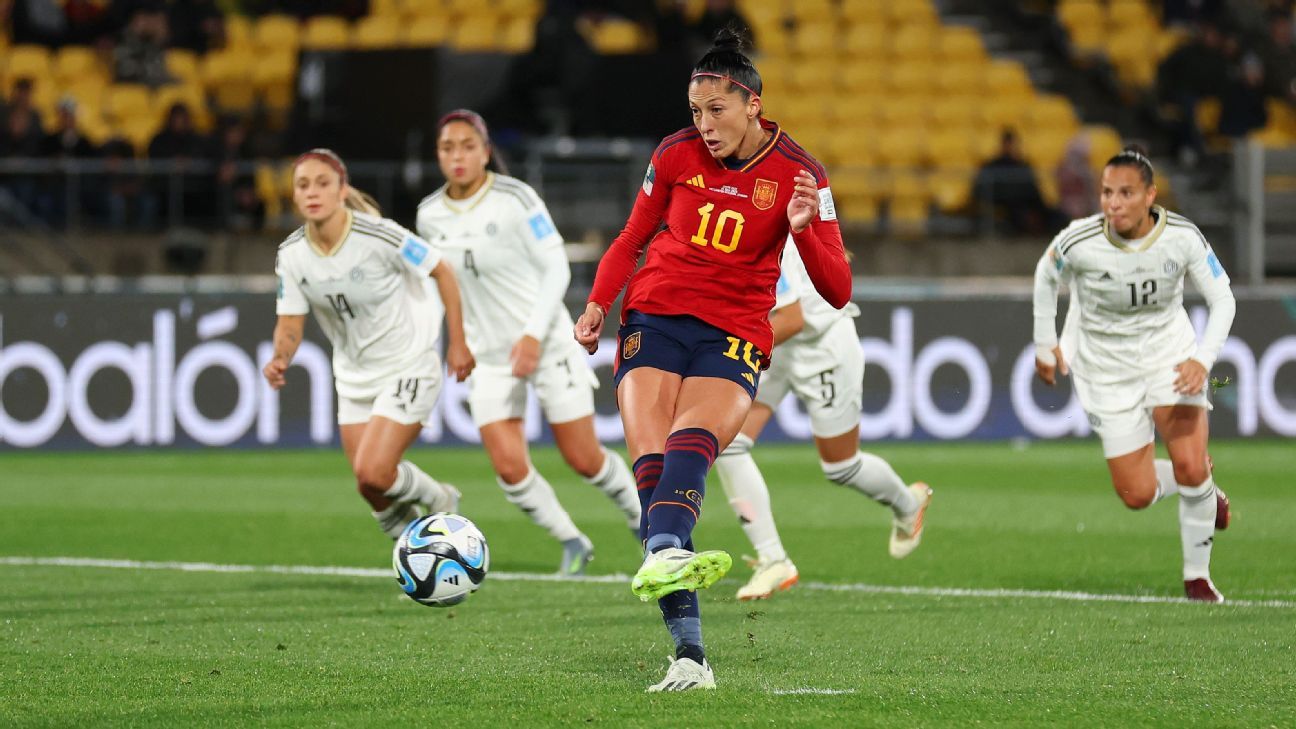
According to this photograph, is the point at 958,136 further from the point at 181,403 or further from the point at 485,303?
the point at 485,303

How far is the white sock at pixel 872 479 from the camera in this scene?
881 centimetres

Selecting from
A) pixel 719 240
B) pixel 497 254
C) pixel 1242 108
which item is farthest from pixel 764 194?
pixel 1242 108

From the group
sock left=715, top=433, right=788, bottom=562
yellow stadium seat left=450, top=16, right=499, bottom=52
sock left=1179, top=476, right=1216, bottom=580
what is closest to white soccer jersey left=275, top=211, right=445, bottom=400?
sock left=715, top=433, right=788, bottom=562

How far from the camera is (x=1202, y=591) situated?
8008 millimetres

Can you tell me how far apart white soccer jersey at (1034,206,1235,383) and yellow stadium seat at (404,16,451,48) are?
1424 centimetres

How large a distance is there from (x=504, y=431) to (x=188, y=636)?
2.38 m

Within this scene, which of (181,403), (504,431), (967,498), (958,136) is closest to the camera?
(504,431)

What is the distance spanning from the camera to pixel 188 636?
7031mm

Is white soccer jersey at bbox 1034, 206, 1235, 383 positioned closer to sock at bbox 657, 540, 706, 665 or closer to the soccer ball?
the soccer ball

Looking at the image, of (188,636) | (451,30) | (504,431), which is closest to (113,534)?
(504,431)

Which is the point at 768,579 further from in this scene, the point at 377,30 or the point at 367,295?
the point at 377,30

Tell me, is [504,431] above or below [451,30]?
below

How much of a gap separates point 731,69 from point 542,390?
11.5ft

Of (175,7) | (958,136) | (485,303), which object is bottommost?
(485,303)
